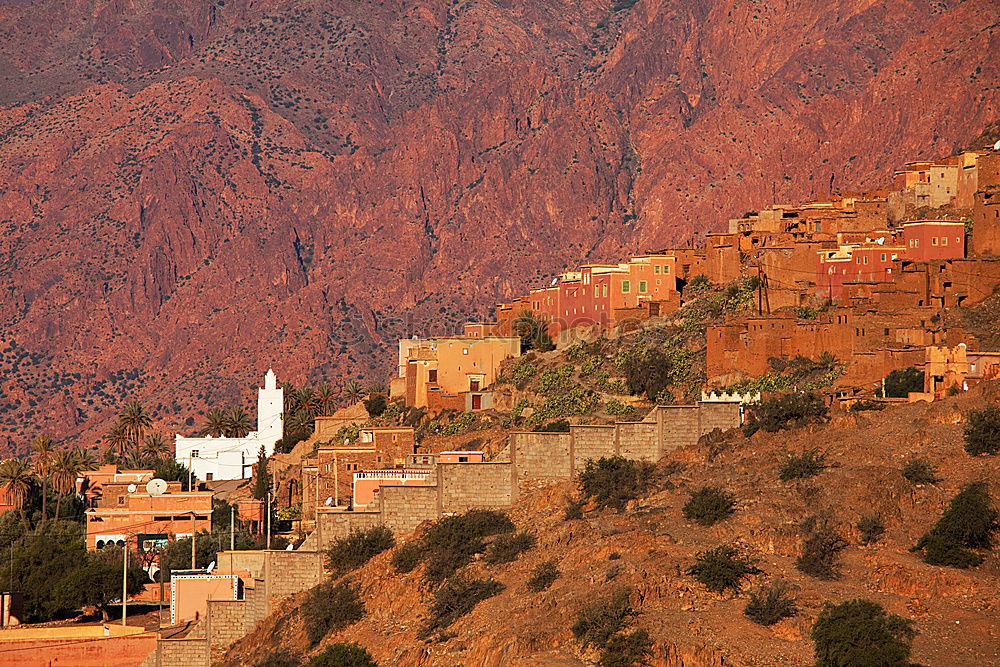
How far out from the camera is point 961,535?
47.7 metres

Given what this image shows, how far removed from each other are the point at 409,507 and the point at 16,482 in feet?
189

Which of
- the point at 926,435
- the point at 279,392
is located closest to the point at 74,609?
the point at 926,435

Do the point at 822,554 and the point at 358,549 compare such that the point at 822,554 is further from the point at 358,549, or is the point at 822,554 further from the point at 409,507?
the point at 358,549

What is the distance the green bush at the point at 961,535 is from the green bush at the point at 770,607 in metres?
3.83

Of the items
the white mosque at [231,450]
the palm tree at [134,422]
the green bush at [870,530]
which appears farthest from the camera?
the palm tree at [134,422]

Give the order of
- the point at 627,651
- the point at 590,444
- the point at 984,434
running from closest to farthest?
the point at 627,651 < the point at 984,434 < the point at 590,444

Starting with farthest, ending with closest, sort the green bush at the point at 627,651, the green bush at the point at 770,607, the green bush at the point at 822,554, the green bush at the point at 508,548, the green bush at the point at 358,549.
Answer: the green bush at the point at 358,549 → the green bush at the point at 508,548 → the green bush at the point at 822,554 → the green bush at the point at 770,607 → the green bush at the point at 627,651

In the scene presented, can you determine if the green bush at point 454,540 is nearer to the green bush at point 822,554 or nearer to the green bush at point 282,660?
the green bush at point 282,660

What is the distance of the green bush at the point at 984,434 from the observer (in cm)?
5244

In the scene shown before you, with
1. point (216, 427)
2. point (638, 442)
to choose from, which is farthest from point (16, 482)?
point (638, 442)

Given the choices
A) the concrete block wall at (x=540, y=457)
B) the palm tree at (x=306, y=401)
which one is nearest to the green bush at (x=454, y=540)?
the concrete block wall at (x=540, y=457)

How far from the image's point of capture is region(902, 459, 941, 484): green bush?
2023 inches

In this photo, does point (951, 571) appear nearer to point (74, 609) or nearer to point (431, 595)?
point (431, 595)

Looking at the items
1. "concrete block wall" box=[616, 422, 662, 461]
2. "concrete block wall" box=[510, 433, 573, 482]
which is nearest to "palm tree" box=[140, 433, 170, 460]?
"concrete block wall" box=[510, 433, 573, 482]
